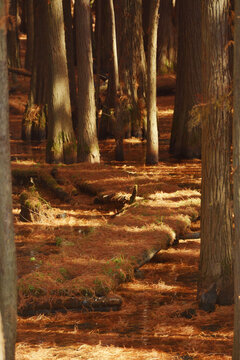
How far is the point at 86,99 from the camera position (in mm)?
17359

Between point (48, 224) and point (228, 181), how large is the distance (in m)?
5.42

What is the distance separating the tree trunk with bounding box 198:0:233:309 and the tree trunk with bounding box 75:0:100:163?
929 centimetres

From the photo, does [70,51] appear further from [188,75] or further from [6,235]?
[6,235]

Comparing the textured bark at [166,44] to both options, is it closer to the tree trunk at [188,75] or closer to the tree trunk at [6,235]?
the tree trunk at [188,75]

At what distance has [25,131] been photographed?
23.0 metres

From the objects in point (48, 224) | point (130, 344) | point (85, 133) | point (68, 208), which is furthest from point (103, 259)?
point (85, 133)

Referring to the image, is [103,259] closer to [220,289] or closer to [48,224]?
[220,289]

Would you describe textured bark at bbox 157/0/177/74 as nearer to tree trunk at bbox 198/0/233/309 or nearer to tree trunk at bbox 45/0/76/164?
tree trunk at bbox 45/0/76/164

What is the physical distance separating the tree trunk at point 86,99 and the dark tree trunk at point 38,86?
4794 millimetres

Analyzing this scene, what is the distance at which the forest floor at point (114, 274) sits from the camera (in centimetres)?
719

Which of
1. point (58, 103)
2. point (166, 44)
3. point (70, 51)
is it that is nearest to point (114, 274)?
point (58, 103)

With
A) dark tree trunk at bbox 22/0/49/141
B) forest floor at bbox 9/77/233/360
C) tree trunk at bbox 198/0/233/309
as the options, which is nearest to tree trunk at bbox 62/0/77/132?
dark tree trunk at bbox 22/0/49/141

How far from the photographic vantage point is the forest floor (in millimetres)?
7191

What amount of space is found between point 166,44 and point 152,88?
14.8m
